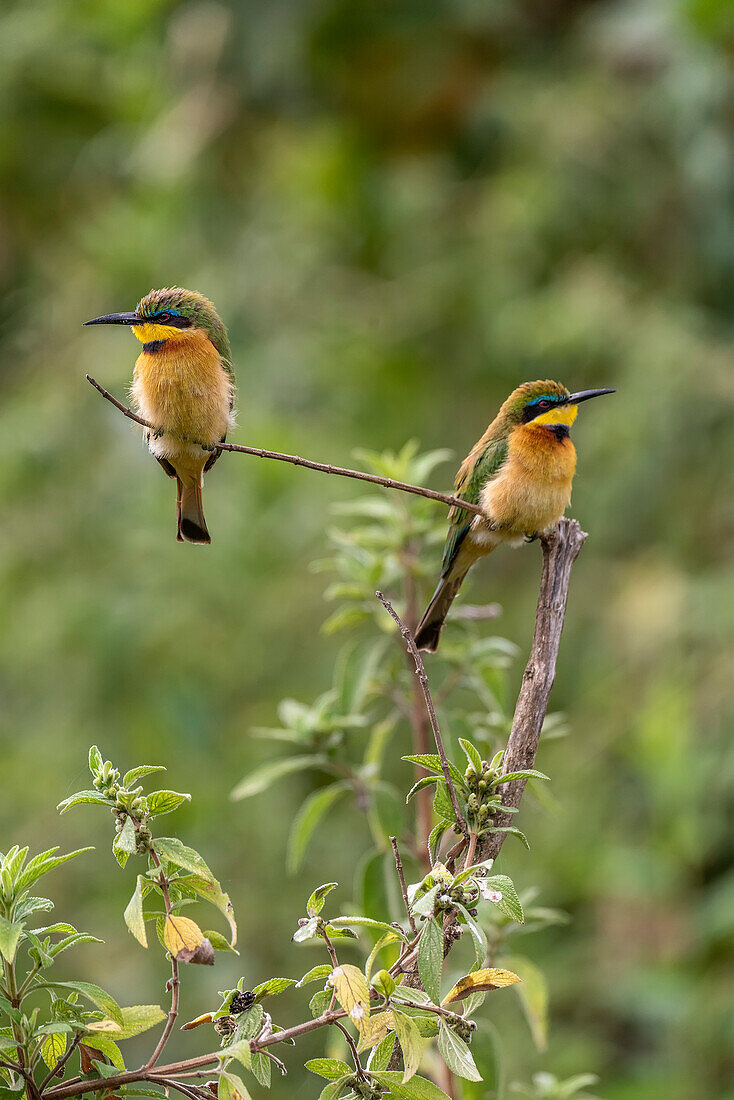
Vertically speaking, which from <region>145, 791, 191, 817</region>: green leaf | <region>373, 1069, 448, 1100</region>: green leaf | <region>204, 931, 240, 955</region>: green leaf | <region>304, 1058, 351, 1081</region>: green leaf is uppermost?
<region>145, 791, 191, 817</region>: green leaf

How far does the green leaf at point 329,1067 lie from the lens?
92 cm

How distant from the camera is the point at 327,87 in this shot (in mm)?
5098

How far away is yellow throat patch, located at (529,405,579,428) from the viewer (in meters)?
1.34

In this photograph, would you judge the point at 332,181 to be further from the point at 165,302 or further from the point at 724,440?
→ the point at 165,302

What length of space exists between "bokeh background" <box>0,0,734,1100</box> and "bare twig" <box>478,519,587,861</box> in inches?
93.5

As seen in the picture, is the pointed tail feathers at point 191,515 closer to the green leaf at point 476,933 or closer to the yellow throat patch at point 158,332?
the yellow throat patch at point 158,332

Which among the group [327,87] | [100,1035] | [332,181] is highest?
[327,87]

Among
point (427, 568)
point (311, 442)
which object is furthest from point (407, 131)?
point (427, 568)

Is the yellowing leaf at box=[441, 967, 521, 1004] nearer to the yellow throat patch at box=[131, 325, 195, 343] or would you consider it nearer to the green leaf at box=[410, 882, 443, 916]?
the green leaf at box=[410, 882, 443, 916]

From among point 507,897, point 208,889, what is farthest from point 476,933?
point 208,889

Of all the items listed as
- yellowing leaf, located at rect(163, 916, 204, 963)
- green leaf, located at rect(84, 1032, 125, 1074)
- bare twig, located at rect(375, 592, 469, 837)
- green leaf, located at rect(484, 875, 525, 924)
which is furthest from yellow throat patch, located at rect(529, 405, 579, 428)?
green leaf, located at rect(84, 1032, 125, 1074)

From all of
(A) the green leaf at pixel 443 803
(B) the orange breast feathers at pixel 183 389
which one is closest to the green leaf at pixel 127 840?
(A) the green leaf at pixel 443 803

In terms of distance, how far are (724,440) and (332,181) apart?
2274mm

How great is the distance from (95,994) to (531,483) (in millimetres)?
814
